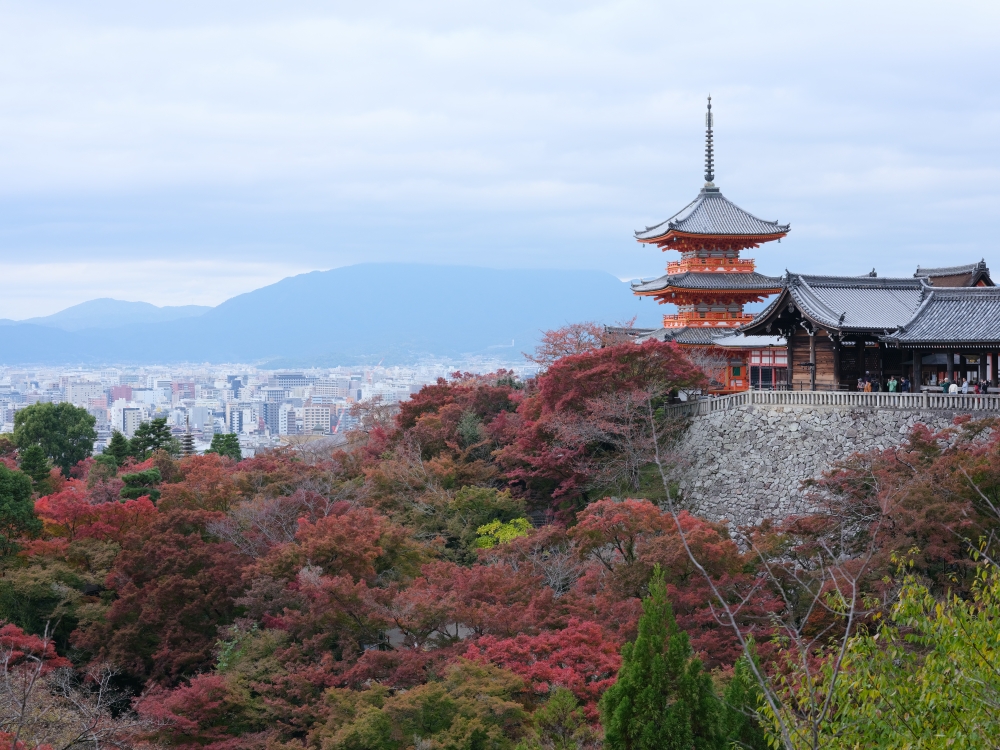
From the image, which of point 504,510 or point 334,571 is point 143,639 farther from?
point 504,510

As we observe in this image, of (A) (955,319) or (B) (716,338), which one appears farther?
(B) (716,338)

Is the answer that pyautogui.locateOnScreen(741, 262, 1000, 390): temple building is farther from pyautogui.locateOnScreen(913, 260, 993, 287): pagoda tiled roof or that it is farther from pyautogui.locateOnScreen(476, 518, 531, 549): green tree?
pyautogui.locateOnScreen(476, 518, 531, 549): green tree

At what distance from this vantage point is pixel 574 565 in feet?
69.2

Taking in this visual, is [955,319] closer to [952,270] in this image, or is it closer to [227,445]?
[952,270]

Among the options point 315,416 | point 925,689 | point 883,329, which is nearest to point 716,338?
point 883,329

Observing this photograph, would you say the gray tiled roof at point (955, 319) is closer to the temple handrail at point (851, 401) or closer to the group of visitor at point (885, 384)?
the group of visitor at point (885, 384)

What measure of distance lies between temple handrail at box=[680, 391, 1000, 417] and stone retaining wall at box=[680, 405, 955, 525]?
14 cm

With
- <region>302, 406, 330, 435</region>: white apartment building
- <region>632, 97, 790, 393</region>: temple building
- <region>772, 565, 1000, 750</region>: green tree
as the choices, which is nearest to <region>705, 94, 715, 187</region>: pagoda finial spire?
<region>632, 97, 790, 393</region>: temple building

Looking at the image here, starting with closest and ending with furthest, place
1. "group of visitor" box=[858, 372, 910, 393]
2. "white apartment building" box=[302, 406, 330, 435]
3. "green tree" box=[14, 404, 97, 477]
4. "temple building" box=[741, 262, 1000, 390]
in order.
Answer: "temple building" box=[741, 262, 1000, 390] → "group of visitor" box=[858, 372, 910, 393] → "green tree" box=[14, 404, 97, 477] → "white apartment building" box=[302, 406, 330, 435]

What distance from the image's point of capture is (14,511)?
22.8m

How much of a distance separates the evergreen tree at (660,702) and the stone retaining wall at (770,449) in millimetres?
9428

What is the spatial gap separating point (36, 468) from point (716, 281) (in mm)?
20076

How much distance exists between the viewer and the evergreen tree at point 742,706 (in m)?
12.0

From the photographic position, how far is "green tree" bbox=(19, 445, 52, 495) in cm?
2803
